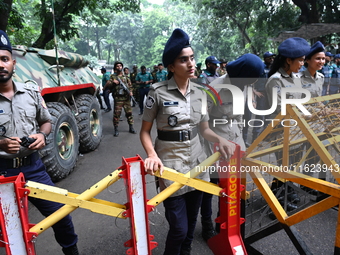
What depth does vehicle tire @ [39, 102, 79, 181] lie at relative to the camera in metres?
3.62

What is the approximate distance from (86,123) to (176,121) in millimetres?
3519

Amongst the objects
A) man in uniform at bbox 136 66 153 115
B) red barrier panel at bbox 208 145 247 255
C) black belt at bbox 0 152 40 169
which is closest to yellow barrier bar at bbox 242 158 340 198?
red barrier panel at bbox 208 145 247 255

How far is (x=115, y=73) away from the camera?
6.94 m

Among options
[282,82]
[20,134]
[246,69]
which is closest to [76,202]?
[20,134]

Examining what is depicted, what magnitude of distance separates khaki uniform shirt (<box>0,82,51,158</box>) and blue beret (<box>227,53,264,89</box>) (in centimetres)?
151

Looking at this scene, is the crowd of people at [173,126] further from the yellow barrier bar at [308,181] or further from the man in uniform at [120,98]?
the man in uniform at [120,98]

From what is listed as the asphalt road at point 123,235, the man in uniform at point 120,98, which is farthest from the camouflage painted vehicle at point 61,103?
the man in uniform at point 120,98

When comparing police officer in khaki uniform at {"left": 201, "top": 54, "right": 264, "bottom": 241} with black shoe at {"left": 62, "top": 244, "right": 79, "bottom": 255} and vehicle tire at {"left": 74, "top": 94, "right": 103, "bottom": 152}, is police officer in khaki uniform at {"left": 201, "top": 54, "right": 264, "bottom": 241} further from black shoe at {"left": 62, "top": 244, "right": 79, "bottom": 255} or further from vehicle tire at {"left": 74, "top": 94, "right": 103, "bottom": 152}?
vehicle tire at {"left": 74, "top": 94, "right": 103, "bottom": 152}

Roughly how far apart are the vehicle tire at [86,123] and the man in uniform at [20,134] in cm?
290

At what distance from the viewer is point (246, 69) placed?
81.6 inches

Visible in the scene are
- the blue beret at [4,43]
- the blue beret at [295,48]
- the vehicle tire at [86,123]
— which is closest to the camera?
the blue beret at [4,43]

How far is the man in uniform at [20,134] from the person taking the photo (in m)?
1.93

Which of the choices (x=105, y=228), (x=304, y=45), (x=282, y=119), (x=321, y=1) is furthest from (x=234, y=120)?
(x=321, y=1)

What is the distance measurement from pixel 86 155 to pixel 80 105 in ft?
3.03
